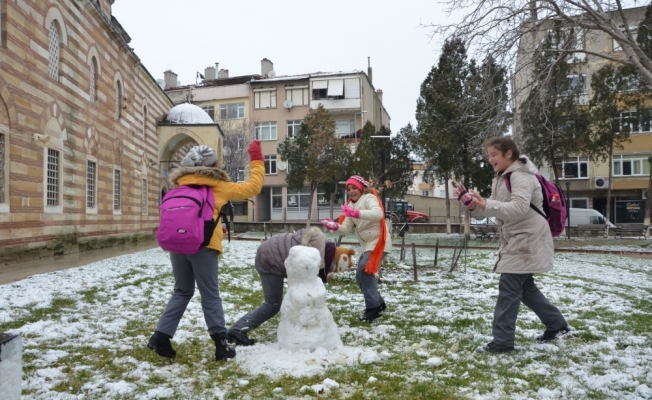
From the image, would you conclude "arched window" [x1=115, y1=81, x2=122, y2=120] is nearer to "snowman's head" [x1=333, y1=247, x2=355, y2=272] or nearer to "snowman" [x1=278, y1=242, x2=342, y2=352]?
"snowman's head" [x1=333, y1=247, x2=355, y2=272]

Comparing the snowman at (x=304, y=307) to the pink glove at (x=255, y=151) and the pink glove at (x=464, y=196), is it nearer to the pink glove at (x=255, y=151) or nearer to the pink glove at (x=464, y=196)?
the pink glove at (x=255, y=151)

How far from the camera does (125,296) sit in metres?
7.26

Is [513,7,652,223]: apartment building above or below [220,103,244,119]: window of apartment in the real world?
below

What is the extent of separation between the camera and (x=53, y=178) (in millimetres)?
13695

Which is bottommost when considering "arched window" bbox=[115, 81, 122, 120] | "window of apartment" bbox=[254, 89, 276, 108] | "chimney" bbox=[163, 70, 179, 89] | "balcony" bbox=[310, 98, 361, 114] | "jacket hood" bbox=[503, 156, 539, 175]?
"jacket hood" bbox=[503, 156, 539, 175]

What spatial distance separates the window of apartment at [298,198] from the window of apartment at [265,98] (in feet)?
25.0

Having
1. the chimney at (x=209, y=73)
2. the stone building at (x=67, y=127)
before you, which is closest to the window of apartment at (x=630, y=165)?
the stone building at (x=67, y=127)

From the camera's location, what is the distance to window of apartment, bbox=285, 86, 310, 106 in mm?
42250

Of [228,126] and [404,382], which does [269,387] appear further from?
[228,126]

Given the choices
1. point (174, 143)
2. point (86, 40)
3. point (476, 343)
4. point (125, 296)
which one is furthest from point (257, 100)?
point (476, 343)

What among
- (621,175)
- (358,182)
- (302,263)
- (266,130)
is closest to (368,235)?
(358,182)

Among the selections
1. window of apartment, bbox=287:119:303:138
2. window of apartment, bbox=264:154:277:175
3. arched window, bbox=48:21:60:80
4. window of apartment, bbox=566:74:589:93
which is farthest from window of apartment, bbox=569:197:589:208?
arched window, bbox=48:21:60:80

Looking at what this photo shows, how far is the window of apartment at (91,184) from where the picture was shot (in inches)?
660

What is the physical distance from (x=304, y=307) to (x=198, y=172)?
4.62 ft
